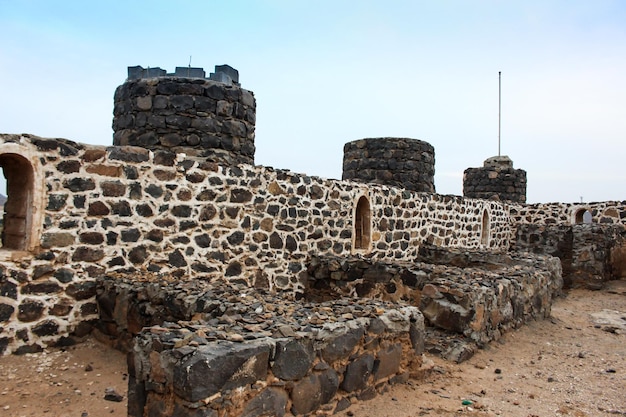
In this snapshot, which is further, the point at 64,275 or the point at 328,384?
the point at 64,275

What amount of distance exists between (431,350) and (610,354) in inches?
91.9

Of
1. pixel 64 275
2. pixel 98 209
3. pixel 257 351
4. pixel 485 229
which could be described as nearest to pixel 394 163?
pixel 485 229

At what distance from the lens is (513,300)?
6.70m

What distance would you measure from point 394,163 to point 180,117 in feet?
22.5

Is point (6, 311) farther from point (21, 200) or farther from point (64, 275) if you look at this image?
point (21, 200)

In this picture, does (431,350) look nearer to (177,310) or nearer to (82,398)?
(177,310)

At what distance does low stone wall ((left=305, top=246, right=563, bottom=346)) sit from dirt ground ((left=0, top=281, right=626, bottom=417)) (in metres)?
0.36

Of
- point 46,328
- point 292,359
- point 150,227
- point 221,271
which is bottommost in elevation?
point 46,328

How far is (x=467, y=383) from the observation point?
465 centimetres

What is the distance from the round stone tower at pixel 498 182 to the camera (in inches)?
701

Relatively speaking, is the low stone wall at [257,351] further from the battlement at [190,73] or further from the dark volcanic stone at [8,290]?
the battlement at [190,73]

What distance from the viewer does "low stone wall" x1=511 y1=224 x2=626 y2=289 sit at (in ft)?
36.8

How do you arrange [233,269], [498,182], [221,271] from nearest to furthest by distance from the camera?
[221,271] < [233,269] < [498,182]

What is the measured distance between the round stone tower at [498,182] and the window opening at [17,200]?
1539cm
